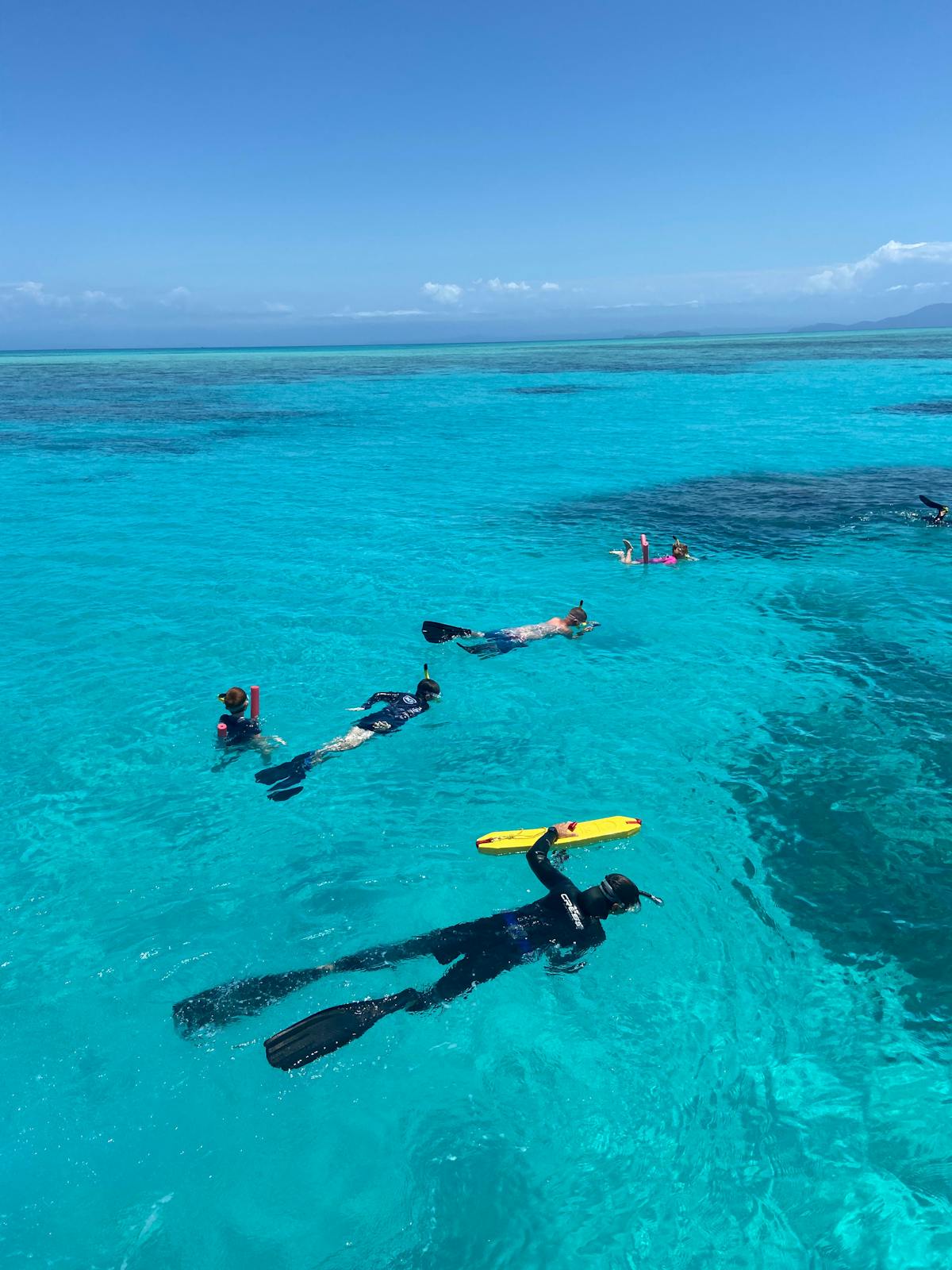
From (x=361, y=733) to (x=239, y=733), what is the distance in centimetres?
273

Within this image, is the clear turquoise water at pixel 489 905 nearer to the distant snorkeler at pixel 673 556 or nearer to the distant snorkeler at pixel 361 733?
the distant snorkeler at pixel 361 733

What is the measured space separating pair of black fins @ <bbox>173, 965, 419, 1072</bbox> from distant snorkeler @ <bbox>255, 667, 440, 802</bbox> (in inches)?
193

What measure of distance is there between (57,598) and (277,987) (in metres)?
20.6

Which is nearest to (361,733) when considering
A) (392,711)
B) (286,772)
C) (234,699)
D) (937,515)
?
(392,711)

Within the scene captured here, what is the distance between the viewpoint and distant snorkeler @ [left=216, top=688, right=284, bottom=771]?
1596cm

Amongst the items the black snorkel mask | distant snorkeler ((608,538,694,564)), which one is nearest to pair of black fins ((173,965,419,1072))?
the black snorkel mask

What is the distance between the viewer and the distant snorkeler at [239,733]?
1596 centimetres

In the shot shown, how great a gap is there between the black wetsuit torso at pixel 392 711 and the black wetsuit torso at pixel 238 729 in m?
2.32

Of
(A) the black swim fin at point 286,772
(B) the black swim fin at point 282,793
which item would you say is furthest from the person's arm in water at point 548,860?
(A) the black swim fin at point 286,772

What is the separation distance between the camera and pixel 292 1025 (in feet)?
32.5

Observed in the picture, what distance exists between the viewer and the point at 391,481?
45812 mm

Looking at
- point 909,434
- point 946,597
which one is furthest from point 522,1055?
point 909,434

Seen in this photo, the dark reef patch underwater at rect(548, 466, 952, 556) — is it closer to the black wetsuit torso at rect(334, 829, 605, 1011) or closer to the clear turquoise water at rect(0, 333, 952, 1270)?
the clear turquoise water at rect(0, 333, 952, 1270)

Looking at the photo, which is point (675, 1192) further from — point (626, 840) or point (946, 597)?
point (946, 597)
